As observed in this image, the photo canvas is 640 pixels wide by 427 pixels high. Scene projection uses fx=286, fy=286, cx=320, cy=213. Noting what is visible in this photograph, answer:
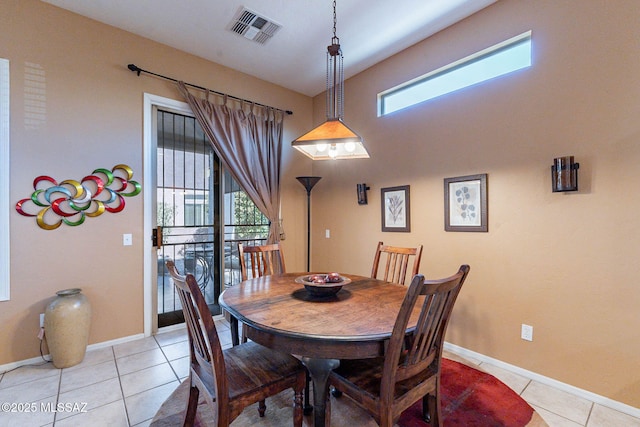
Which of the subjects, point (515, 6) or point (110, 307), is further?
point (110, 307)

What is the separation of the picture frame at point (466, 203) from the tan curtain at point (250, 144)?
86.8 inches

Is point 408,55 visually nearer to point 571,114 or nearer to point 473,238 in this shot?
point 571,114

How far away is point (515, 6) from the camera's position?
94.0 inches

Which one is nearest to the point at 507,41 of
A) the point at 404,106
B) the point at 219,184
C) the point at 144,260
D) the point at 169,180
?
the point at 404,106

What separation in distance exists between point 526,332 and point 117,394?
3178 mm

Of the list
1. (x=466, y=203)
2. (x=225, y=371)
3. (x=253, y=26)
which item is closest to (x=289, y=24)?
(x=253, y=26)

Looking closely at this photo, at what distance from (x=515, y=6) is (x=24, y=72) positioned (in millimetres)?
4210

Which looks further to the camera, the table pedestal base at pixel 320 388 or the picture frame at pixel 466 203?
the picture frame at pixel 466 203

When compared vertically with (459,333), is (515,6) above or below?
above

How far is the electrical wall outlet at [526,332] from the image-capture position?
2.30 metres

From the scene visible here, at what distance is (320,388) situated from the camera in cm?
151

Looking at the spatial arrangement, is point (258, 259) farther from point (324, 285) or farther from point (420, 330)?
point (420, 330)

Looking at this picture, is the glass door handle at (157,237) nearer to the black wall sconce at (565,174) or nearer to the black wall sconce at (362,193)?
the black wall sconce at (362,193)

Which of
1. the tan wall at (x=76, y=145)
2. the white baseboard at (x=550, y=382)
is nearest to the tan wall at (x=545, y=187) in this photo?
the white baseboard at (x=550, y=382)
